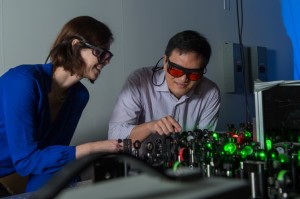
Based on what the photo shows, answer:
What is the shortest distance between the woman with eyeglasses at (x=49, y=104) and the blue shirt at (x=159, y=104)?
0.25 meters

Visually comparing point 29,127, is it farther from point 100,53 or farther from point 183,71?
point 183,71

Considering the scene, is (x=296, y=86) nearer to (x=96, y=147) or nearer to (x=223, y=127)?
(x=96, y=147)

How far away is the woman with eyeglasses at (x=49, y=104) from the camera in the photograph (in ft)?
4.80

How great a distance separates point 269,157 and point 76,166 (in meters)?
0.71

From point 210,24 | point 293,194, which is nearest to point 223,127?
point 210,24

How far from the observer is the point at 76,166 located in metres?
0.43

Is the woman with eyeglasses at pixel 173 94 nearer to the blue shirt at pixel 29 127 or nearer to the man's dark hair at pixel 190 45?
the man's dark hair at pixel 190 45

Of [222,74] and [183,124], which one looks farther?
[222,74]

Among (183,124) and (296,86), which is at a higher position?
(296,86)

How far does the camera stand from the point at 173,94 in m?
2.20

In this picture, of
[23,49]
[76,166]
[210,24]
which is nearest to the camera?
[76,166]

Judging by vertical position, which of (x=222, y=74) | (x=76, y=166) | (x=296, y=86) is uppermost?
(x=222, y=74)

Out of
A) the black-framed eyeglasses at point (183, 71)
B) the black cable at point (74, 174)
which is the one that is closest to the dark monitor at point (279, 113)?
the black-framed eyeglasses at point (183, 71)

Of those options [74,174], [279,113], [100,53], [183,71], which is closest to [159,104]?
[183,71]
